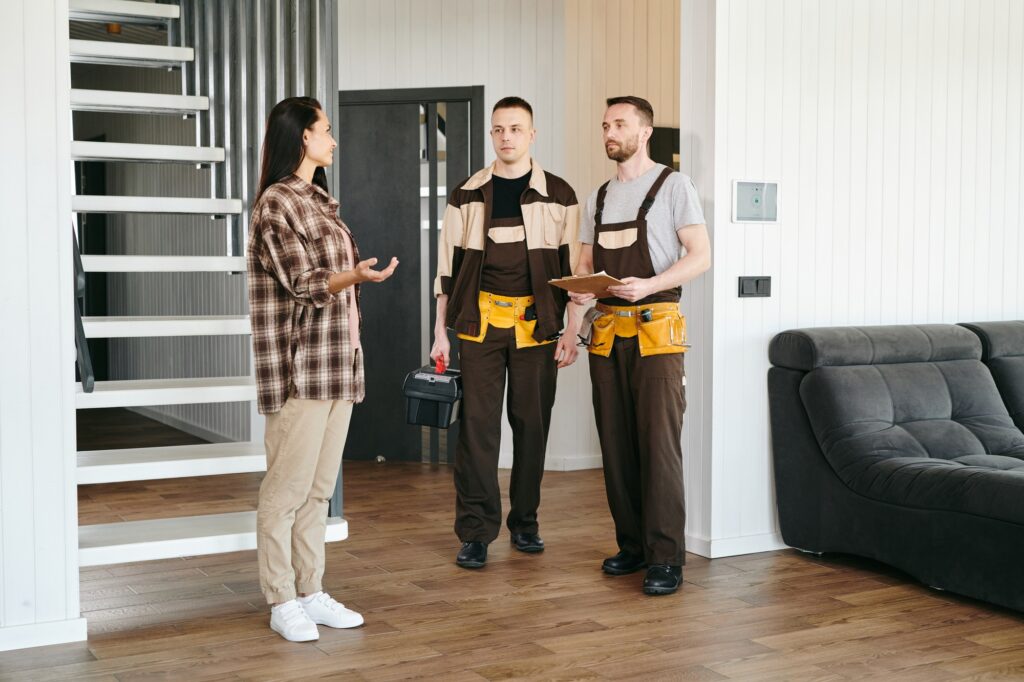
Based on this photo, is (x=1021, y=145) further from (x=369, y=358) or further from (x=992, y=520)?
(x=369, y=358)

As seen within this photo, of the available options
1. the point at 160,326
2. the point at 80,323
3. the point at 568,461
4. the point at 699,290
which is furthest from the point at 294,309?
the point at 568,461

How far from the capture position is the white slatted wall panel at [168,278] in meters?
7.11

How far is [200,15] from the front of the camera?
4887 mm

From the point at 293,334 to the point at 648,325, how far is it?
116 cm

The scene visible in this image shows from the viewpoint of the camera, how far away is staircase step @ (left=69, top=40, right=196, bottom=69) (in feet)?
15.0

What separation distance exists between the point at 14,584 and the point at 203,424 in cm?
463

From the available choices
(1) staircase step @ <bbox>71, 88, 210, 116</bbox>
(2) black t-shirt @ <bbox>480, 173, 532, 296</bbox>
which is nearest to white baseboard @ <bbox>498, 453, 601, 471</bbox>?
(2) black t-shirt @ <bbox>480, 173, 532, 296</bbox>

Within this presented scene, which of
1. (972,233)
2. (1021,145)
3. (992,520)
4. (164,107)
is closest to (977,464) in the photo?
(992,520)

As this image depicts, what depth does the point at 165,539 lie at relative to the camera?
3418mm

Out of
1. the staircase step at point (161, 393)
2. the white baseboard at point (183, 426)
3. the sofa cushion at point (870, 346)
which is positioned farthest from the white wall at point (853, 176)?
the white baseboard at point (183, 426)

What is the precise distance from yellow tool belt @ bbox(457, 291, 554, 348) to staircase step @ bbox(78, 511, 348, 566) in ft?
3.40

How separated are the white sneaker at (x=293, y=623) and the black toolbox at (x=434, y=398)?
38.9 inches

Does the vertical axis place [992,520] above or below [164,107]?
below

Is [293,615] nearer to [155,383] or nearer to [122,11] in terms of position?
[155,383]
